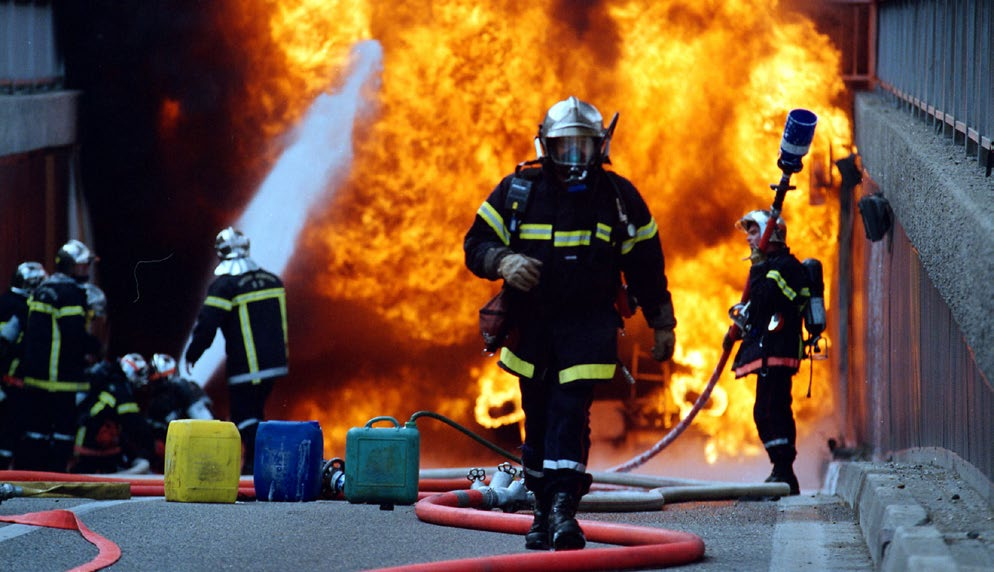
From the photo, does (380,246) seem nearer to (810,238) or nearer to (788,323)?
(810,238)

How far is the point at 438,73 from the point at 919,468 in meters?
9.40

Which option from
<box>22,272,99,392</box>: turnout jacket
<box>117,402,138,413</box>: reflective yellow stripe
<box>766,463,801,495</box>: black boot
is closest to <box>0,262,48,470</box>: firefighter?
<box>22,272,99,392</box>: turnout jacket

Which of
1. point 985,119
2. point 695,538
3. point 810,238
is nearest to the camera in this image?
point 695,538

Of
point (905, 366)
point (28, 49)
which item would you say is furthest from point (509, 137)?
point (905, 366)

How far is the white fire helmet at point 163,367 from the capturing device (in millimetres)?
14758

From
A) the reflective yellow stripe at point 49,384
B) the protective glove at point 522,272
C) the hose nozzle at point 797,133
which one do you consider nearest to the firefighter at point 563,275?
the protective glove at point 522,272

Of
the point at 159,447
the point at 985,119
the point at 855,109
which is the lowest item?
the point at 159,447

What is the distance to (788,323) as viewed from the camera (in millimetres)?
10258

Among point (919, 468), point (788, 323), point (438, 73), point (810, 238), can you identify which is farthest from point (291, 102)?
point (919, 468)

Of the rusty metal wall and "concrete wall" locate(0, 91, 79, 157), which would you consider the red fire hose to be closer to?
the rusty metal wall

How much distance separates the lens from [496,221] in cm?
636

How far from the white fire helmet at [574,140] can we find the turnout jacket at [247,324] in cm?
570

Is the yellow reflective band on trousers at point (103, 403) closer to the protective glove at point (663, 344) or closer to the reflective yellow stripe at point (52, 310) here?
the reflective yellow stripe at point (52, 310)

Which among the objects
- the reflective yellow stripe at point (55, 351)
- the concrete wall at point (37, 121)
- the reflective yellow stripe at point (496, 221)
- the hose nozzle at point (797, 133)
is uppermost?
the concrete wall at point (37, 121)
